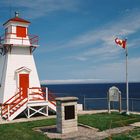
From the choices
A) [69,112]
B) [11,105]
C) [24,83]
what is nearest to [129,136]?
[69,112]

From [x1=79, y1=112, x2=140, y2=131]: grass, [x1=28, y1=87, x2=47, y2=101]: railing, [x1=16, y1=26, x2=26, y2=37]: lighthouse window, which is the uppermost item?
[x1=16, y1=26, x2=26, y2=37]: lighthouse window

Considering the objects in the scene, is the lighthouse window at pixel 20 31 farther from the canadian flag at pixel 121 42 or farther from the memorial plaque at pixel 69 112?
the memorial plaque at pixel 69 112

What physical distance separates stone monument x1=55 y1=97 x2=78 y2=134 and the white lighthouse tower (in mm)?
6482

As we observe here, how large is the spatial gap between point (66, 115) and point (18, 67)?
9.22 m

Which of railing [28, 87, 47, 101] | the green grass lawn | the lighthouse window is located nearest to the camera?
the green grass lawn

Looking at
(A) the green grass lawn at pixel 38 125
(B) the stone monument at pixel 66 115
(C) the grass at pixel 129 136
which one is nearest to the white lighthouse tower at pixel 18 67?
(A) the green grass lawn at pixel 38 125

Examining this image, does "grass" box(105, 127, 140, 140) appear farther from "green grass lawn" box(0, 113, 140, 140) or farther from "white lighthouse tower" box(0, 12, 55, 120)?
"white lighthouse tower" box(0, 12, 55, 120)

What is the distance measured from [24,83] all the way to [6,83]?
4.97 ft

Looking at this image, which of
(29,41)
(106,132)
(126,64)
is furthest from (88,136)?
(29,41)

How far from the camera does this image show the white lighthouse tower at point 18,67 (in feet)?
70.3

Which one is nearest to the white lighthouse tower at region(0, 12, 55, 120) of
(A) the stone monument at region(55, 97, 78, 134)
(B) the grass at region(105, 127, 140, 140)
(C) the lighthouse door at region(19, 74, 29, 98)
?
A: (C) the lighthouse door at region(19, 74, 29, 98)

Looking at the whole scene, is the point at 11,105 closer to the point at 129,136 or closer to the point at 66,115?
the point at 66,115

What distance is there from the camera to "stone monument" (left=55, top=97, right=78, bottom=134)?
557 inches

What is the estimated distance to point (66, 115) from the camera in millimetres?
14336
